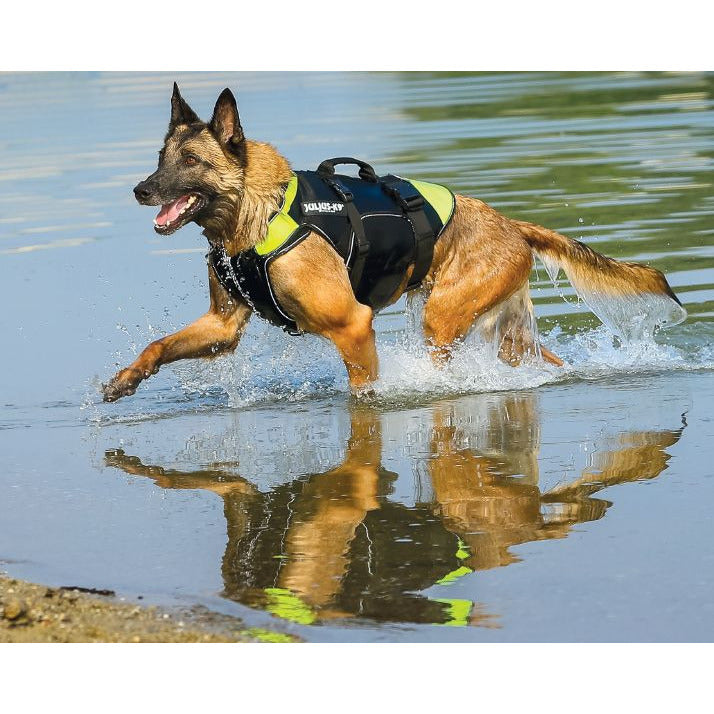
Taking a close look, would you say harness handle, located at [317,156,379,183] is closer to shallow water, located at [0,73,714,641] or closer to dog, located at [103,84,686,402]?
dog, located at [103,84,686,402]

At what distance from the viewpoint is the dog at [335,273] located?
7.63 meters

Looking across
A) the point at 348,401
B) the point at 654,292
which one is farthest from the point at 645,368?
the point at 348,401

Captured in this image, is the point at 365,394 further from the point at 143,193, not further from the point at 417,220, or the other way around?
the point at 143,193

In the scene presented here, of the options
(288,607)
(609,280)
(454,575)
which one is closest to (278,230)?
(609,280)

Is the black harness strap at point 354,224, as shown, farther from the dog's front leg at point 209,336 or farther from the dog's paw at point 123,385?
the dog's paw at point 123,385

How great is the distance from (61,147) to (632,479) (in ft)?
52.0

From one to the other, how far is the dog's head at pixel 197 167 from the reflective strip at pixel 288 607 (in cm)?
290

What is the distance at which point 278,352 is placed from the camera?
9.34m

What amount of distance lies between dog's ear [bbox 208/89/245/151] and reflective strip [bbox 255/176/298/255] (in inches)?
18.1

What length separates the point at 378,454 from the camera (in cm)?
722

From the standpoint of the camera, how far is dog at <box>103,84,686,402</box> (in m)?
7.63

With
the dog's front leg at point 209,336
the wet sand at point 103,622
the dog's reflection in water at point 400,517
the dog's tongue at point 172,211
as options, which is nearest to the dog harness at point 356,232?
the dog's front leg at point 209,336

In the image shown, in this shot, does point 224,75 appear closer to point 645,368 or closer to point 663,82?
point 663,82

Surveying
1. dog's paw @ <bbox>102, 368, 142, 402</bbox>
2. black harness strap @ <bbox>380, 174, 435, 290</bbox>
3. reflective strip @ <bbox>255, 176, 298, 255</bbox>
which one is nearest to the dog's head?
reflective strip @ <bbox>255, 176, 298, 255</bbox>
